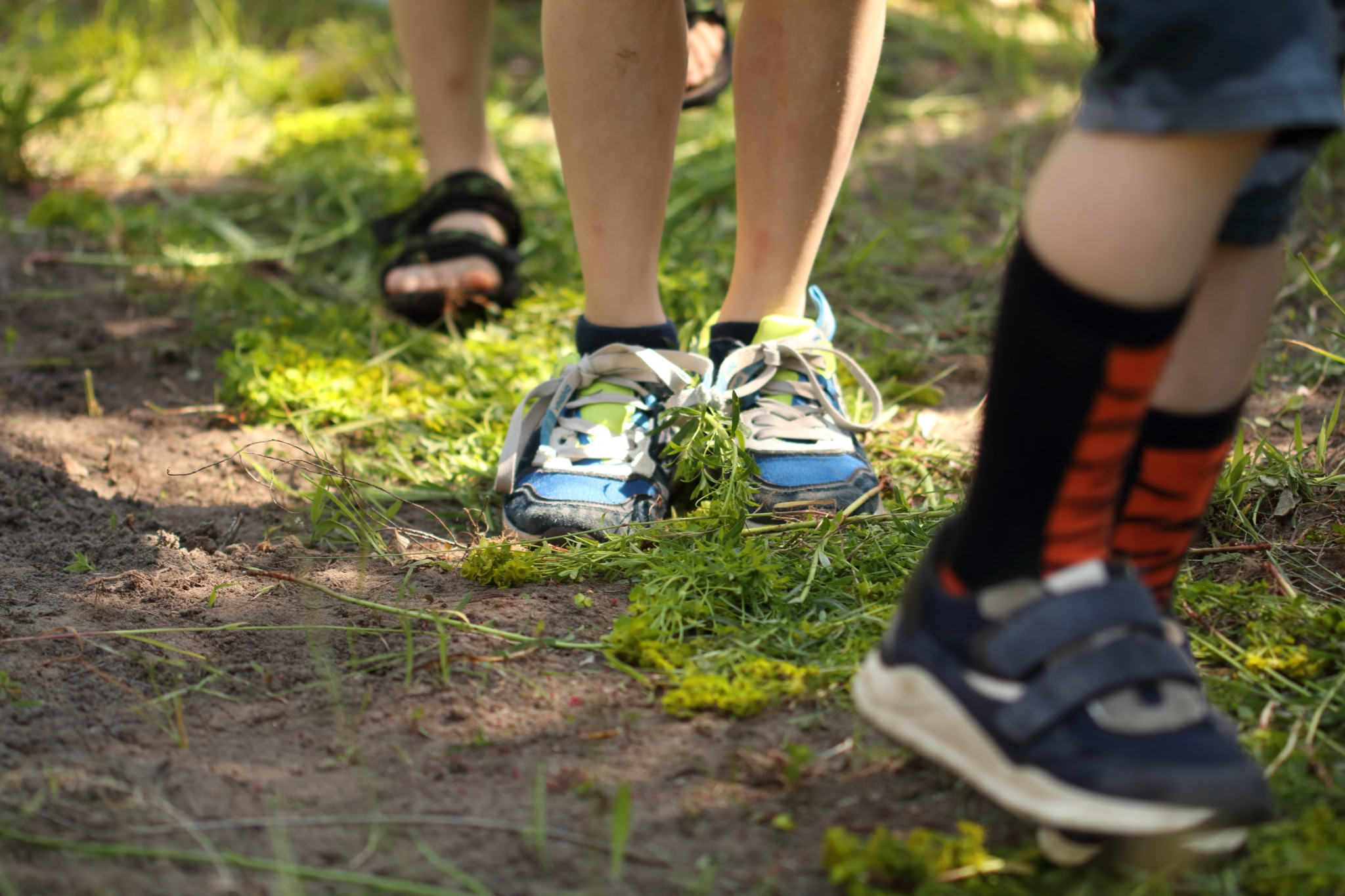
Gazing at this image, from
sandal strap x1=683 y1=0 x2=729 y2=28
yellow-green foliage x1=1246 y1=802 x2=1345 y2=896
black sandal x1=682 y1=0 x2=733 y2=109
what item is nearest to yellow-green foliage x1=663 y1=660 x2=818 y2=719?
yellow-green foliage x1=1246 y1=802 x2=1345 y2=896

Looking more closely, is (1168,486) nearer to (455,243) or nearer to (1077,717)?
(1077,717)

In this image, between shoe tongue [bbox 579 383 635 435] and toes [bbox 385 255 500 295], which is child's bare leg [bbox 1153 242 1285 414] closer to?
shoe tongue [bbox 579 383 635 435]

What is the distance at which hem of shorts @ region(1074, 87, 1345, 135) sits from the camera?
73 cm

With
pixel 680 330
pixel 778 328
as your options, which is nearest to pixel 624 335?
pixel 778 328

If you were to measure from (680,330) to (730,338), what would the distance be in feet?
1.57

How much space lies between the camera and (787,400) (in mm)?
1609

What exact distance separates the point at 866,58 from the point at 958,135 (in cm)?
198

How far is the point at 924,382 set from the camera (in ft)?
6.90

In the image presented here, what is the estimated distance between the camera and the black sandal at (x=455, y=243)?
89.4 inches

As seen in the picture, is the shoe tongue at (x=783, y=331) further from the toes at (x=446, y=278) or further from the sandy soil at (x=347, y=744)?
the toes at (x=446, y=278)

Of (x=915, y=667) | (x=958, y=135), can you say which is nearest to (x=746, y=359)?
(x=915, y=667)

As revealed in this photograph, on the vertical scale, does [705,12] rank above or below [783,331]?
above

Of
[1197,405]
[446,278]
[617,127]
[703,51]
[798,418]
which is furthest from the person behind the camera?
[446,278]

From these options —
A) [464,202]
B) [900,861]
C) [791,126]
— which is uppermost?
[791,126]
